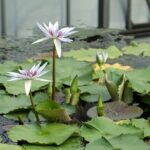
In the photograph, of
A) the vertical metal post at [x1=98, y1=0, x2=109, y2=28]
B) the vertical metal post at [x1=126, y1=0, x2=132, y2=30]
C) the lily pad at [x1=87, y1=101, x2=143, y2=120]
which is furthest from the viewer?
the vertical metal post at [x1=126, y1=0, x2=132, y2=30]

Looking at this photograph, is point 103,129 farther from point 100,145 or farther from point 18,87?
point 18,87

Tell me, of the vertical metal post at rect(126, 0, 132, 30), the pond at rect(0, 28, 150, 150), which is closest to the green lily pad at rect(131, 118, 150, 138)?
the pond at rect(0, 28, 150, 150)

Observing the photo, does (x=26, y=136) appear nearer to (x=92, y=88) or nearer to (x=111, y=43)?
(x=92, y=88)

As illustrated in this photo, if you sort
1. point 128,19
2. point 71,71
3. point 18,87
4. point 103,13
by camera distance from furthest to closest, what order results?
point 128,19 < point 103,13 < point 71,71 < point 18,87

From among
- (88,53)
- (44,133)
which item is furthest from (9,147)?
(88,53)

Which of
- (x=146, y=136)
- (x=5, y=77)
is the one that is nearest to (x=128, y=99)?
(x=146, y=136)

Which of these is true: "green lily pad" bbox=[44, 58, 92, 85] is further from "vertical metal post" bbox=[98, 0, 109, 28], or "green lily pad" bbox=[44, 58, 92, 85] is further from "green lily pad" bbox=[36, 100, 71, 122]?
"vertical metal post" bbox=[98, 0, 109, 28]

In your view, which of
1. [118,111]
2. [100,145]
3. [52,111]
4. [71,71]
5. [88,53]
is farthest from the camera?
[88,53]
